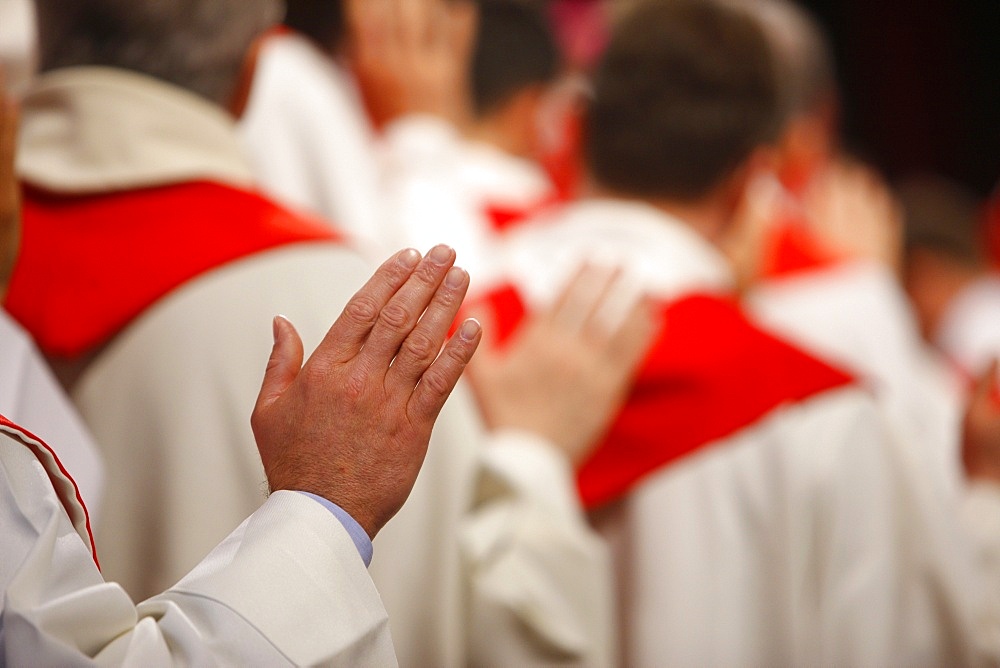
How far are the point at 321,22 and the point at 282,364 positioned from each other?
7.37ft

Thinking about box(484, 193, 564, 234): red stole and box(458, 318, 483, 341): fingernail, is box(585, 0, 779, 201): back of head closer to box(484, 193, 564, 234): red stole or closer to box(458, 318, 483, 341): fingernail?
box(484, 193, 564, 234): red stole

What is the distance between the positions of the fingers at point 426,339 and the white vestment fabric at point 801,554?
3.14 feet

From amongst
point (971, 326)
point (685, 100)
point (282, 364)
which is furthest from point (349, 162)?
point (971, 326)

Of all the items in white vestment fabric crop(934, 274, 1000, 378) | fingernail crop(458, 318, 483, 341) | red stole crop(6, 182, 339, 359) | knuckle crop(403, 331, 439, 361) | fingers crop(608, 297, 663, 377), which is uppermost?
fingernail crop(458, 318, 483, 341)

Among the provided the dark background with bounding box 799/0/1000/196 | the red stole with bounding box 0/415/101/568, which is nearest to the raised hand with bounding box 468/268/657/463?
the red stole with bounding box 0/415/101/568

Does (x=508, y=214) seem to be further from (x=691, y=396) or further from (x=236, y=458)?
(x=236, y=458)

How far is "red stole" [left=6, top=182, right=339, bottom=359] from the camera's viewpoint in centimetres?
156

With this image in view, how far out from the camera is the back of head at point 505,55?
3686 mm

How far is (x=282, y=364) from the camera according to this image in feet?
3.81

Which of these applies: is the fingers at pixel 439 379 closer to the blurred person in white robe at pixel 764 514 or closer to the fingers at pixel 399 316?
the fingers at pixel 399 316

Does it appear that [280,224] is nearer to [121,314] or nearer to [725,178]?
[121,314]

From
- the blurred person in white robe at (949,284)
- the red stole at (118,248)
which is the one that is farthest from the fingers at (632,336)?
the blurred person in white robe at (949,284)

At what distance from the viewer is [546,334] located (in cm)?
198

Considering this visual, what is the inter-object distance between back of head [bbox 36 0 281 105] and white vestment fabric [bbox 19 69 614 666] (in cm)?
4
